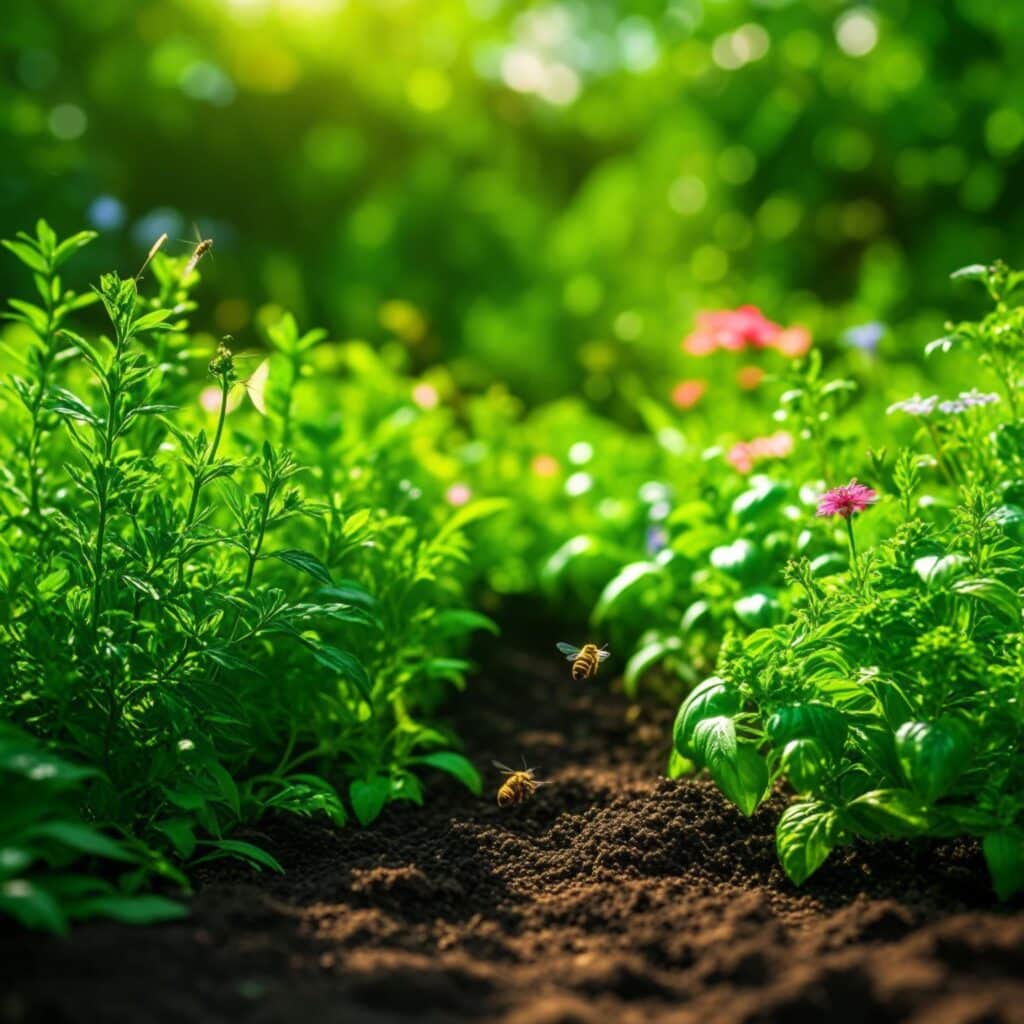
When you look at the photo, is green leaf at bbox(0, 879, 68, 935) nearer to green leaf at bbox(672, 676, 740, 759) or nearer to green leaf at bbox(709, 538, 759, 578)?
green leaf at bbox(672, 676, 740, 759)

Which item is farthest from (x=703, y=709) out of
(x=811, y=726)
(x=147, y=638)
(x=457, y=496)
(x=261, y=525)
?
(x=457, y=496)

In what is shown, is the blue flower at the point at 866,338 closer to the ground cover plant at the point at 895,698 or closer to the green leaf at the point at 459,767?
the ground cover plant at the point at 895,698

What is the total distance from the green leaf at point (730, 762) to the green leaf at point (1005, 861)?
42 cm

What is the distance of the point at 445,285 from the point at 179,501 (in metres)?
5.51

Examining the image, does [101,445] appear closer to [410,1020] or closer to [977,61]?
[410,1020]

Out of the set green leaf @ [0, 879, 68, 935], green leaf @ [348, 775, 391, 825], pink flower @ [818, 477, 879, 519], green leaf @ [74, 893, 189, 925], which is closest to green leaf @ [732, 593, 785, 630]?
pink flower @ [818, 477, 879, 519]

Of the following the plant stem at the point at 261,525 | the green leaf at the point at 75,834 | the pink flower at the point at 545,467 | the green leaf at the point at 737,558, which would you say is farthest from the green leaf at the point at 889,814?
the pink flower at the point at 545,467

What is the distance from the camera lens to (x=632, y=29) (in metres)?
8.97

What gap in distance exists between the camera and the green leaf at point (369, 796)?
2617 millimetres

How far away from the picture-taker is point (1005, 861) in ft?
6.67

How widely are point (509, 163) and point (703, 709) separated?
6713mm

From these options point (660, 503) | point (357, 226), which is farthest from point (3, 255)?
point (660, 503)

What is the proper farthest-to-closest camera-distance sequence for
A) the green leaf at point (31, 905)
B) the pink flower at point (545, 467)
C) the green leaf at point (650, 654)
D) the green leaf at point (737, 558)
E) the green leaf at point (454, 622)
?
the pink flower at point (545, 467) < the green leaf at point (650, 654) < the green leaf at point (454, 622) < the green leaf at point (737, 558) < the green leaf at point (31, 905)

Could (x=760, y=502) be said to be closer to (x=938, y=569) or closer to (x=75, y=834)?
(x=938, y=569)
